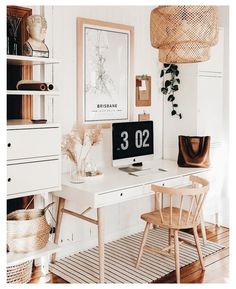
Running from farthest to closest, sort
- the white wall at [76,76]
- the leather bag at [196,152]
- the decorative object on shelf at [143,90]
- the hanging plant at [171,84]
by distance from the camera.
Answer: the hanging plant at [171,84]
the decorative object on shelf at [143,90]
the leather bag at [196,152]
the white wall at [76,76]

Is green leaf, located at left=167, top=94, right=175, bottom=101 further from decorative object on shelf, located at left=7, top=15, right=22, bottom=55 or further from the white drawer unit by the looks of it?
decorative object on shelf, located at left=7, top=15, right=22, bottom=55

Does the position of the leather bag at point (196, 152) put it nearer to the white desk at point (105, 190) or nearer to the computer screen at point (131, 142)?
the white desk at point (105, 190)

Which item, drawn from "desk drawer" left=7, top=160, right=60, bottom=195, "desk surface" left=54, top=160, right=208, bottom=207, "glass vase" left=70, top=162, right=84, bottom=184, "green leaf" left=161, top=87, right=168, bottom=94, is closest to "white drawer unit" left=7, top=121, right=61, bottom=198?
"desk drawer" left=7, top=160, right=60, bottom=195

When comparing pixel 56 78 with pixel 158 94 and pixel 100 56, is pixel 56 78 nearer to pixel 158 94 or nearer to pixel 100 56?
pixel 100 56

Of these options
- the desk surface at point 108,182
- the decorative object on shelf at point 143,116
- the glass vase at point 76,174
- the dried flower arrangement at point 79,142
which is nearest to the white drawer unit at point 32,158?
the desk surface at point 108,182

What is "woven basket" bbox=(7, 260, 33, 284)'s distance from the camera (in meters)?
2.82

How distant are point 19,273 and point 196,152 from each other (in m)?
1.96

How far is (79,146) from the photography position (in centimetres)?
347

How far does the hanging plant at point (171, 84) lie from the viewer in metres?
4.11

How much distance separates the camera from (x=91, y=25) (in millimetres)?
3420

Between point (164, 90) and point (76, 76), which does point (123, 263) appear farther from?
point (164, 90)

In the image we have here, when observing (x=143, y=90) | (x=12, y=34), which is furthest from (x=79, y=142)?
(x=12, y=34)

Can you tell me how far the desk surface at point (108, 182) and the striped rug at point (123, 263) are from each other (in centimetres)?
61
